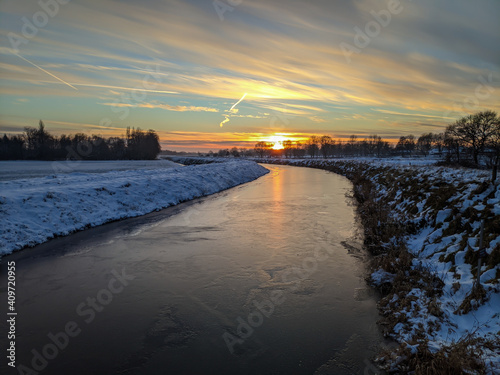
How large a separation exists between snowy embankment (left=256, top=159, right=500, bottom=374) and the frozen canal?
649mm

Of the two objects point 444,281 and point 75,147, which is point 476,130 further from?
point 75,147

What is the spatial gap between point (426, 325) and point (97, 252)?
10538mm

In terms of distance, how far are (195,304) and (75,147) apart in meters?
136

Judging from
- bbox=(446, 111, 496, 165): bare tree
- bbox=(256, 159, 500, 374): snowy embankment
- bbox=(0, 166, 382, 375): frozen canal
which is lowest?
bbox=(0, 166, 382, 375): frozen canal

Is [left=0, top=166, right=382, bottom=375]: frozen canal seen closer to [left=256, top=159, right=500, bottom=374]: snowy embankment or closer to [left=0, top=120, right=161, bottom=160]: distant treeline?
[left=256, top=159, right=500, bottom=374]: snowy embankment

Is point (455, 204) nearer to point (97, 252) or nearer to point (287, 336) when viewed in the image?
point (287, 336)

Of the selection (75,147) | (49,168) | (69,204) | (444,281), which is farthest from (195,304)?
(75,147)

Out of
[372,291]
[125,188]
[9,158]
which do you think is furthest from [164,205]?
[9,158]

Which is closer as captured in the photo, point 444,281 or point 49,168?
point 444,281

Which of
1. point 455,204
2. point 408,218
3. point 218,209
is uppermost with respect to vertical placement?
point 455,204

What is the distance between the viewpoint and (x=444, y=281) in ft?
20.8

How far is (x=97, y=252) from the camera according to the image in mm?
10469

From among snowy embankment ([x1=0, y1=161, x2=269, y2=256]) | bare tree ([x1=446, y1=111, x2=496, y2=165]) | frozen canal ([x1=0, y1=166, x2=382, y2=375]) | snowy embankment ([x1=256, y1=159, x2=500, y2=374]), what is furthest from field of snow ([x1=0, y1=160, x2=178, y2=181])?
bare tree ([x1=446, y1=111, x2=496, y2=165])

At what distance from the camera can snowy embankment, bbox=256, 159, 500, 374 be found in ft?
14.5
